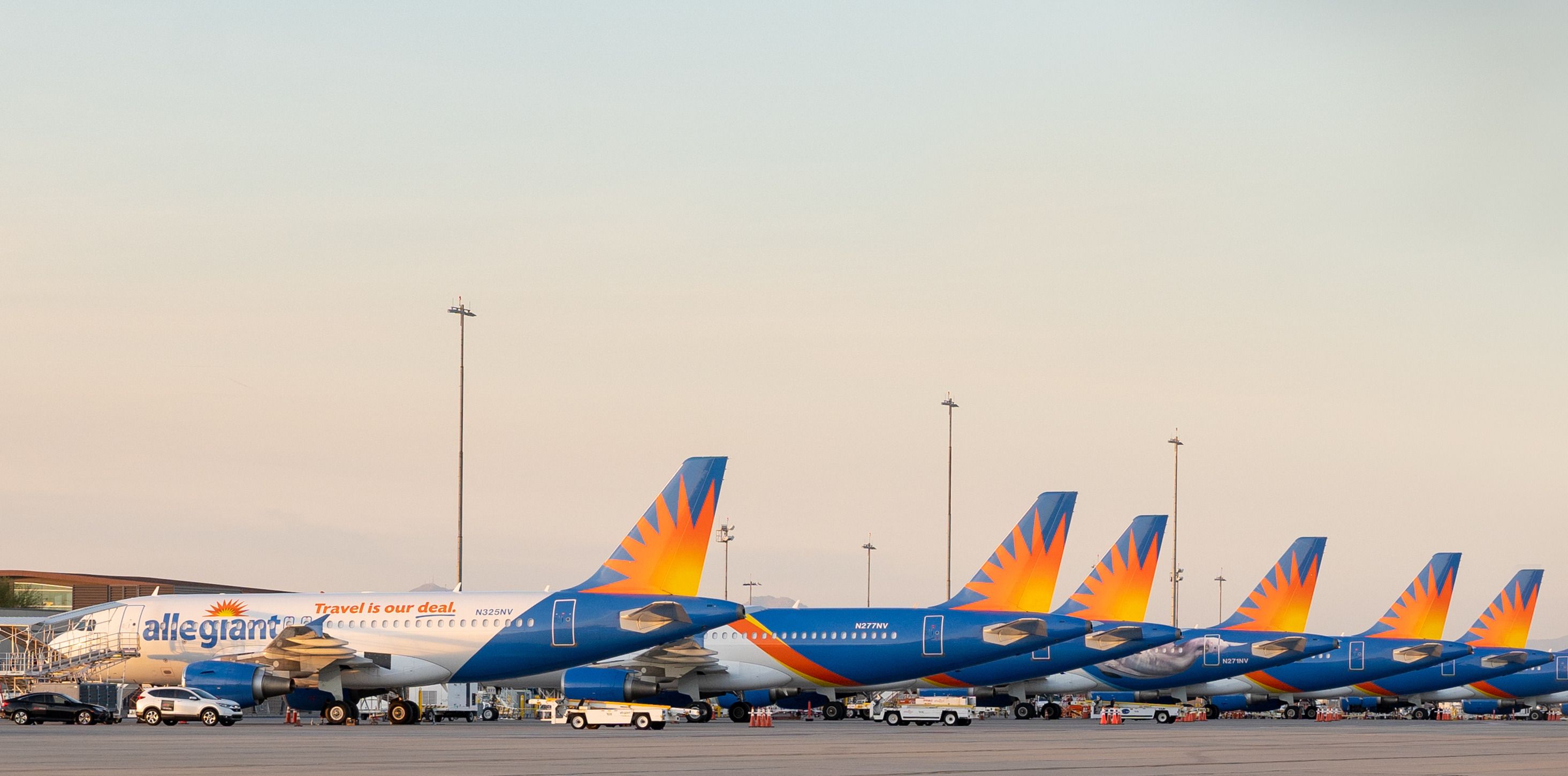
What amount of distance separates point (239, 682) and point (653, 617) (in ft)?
38.6

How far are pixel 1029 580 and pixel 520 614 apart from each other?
53.7 feet

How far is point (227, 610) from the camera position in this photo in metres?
54.2

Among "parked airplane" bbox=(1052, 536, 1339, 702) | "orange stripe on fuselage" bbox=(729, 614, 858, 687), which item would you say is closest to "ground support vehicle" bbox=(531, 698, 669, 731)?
"orange stripe on fuselage" bbox=(729, 614, 858, 687)

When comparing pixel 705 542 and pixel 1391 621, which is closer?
pixel 705 542

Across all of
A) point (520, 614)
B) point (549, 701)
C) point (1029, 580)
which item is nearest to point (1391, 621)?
point (1029, 580)

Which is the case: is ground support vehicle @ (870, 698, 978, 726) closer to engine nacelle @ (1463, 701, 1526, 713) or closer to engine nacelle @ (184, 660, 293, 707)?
engine nacelle @ (184, 660, 293, 707)

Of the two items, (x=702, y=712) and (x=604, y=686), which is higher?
(x=604, y=686)

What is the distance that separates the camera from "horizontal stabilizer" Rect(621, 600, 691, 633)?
48.7 meters

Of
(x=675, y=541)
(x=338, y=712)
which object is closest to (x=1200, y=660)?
(x=675, y=541)

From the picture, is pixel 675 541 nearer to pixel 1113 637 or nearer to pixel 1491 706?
pixel 1113 637

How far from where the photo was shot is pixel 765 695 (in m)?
59.8

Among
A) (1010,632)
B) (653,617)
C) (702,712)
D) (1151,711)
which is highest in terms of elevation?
(653,617)

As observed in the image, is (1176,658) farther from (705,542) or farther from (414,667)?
(414,667)

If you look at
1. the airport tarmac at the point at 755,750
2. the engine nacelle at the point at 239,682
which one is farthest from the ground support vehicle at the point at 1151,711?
the engine nacelle at the point at 239,682
